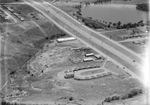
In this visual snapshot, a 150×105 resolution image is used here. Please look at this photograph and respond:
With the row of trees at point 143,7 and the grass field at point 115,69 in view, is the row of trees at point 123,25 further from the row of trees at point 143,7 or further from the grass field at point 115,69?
the grass field at point 115,69

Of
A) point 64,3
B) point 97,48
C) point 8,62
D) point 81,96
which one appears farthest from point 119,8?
point 81,96

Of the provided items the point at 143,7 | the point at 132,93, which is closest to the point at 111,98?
the point at 132,93

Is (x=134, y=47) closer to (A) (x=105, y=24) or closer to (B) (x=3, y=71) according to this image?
(A) (x=105, y=24)

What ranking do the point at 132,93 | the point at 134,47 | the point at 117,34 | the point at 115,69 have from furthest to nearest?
the point at 117,34 → the point at 134,47 → the point at 115,69 → the point at 132,93

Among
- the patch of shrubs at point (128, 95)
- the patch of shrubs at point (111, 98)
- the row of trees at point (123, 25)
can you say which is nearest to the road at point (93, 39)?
the patch of shrubs at point (128, 95)

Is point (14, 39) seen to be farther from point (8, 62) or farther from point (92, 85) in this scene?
point (92, 85)
